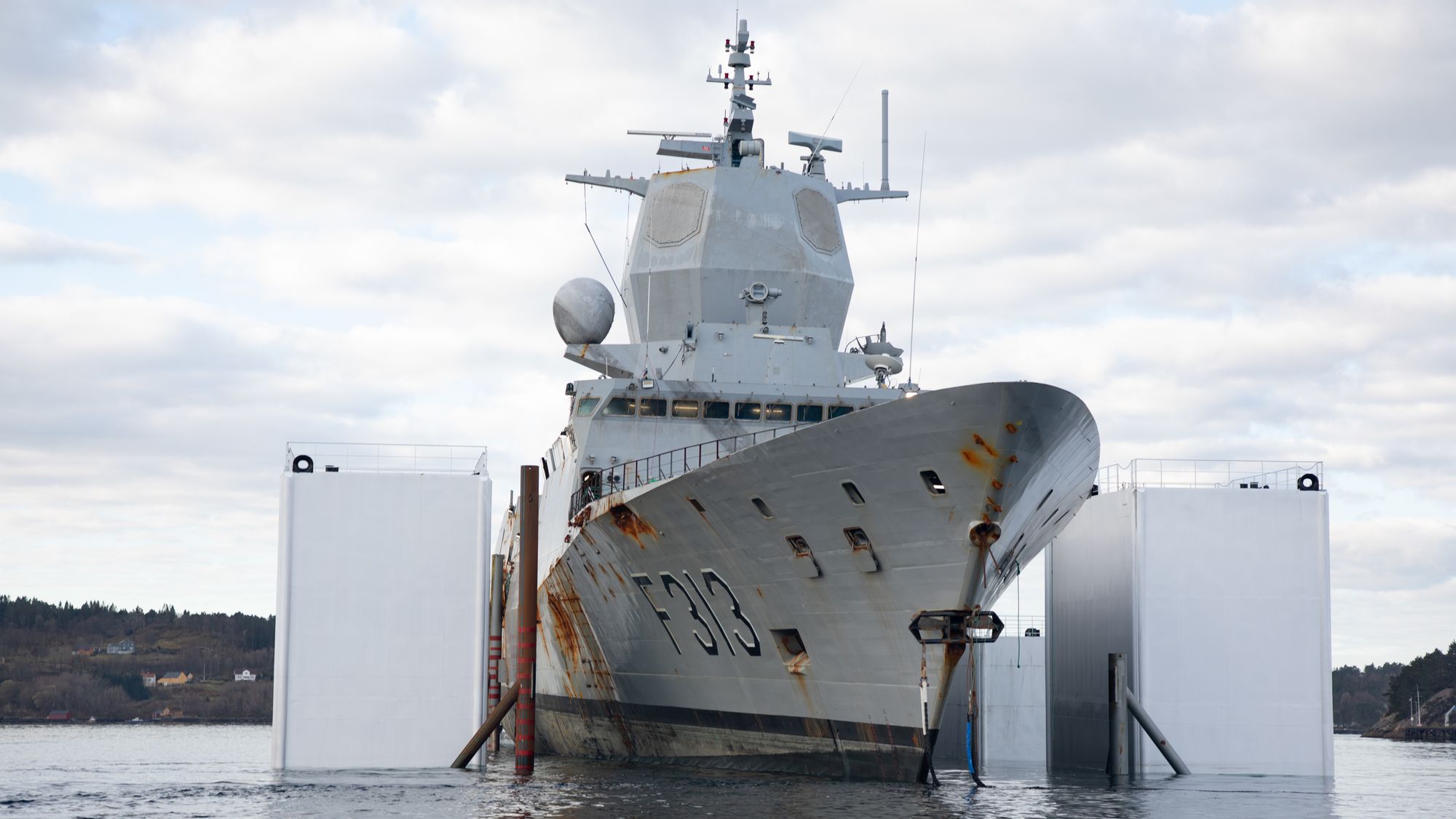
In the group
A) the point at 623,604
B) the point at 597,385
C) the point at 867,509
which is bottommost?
the point at 623,604

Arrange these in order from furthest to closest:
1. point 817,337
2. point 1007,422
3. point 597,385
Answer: point 817,337
point 597,385
point 1007,422

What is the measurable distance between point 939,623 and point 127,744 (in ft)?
171

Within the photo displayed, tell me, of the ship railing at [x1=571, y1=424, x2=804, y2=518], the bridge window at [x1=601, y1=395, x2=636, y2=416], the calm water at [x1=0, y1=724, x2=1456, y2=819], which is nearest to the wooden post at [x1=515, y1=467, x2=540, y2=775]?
the calm water at [x1=0, y1=724, x2=1456, y2=819]

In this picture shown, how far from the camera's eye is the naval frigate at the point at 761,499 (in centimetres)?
1741

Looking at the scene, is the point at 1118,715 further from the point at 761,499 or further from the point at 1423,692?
the point at 1423,692

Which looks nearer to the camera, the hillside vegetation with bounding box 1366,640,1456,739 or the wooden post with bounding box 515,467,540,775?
the wooden post with bounding box 515,467,540,775

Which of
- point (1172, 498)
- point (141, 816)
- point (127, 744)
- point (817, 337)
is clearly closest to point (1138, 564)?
point (1172, 498)

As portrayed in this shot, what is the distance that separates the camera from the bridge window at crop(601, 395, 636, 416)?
25.5 meters

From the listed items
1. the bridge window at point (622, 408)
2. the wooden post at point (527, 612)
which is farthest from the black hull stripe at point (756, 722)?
the bridge window at point (622, 408)

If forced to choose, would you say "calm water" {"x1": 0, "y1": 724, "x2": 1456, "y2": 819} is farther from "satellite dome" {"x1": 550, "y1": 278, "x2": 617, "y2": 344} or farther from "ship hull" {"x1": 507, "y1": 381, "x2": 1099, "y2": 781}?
"satellite dome" {"x1": 550, "y1": 278, "x2": 617, "y2": 344}

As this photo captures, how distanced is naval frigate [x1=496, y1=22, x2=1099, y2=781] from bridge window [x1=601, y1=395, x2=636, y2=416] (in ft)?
0.20

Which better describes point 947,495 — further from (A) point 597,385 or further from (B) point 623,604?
(A) point 597,385

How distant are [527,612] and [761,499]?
571 cm

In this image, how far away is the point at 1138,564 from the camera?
941 inches
